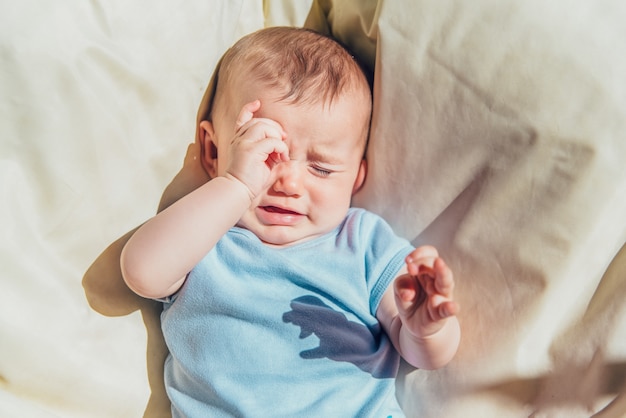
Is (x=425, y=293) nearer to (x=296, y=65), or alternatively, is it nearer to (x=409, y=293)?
(x=409, y=293)

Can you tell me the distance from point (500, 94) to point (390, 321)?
1.53 ft

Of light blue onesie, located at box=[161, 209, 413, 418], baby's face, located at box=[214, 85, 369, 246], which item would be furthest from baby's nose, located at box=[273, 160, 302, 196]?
light blue onesie, located at box=[161, 209, 413, 418]

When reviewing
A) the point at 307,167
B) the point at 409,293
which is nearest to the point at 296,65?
the point at 307,167

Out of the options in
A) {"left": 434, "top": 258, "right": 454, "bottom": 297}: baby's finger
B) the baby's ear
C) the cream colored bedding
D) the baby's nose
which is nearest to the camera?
{"left": 434, "top": 258, "right": 454, "bottom": 297}: baby's finger

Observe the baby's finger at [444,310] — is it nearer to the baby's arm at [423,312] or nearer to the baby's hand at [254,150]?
the baby's arm at [423,312]

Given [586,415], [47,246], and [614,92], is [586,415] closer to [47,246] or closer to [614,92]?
[614,92]

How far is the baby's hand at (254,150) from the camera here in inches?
42.2

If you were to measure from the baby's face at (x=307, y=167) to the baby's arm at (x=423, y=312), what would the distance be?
0.20 metres

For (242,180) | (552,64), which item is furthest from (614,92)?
(242,180)

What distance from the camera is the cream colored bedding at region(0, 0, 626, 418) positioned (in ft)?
3.41

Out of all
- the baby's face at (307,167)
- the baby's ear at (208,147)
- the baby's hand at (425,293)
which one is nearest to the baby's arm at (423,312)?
the baby's hand at (425,293)

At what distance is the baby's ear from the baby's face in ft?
0.07

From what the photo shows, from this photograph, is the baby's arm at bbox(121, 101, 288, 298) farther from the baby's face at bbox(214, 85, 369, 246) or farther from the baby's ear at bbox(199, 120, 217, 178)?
the baby's ear at bbox(199, 120, 217, 178)

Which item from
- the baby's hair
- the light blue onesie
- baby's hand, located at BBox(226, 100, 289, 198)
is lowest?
the light blue onesie
